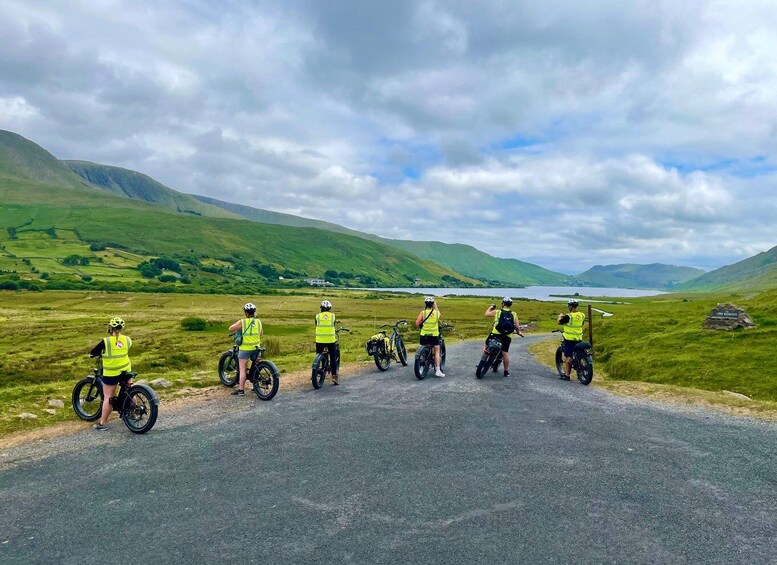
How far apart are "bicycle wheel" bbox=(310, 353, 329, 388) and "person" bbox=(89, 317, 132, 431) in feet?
22.0

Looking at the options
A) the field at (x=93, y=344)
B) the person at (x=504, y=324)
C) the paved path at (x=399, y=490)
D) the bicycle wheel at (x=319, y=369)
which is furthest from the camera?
the person at (x=504, y=324)

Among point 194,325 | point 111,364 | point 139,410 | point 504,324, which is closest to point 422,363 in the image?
point 504,324

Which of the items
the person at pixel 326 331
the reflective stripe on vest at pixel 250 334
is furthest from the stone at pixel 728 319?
the reflective stripe on vest at pixel 250 334

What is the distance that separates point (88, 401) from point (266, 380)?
5050 millimetres

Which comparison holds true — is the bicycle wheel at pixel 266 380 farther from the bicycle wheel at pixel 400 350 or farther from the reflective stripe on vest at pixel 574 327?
the reflective stripe on vest at pixel 574 327

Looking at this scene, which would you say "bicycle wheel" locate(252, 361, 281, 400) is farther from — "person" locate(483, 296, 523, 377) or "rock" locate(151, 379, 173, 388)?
"person" locate(483, 296, 523, 377)

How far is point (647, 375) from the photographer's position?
2080cm

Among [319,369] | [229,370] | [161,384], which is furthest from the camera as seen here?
[229,370]

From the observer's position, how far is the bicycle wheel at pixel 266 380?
1547 cm

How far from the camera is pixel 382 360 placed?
22.6 metres

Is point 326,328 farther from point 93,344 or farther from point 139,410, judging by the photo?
point 93,344

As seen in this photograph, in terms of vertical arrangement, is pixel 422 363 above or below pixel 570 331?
below

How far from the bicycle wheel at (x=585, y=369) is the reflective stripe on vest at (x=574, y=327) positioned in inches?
35.8

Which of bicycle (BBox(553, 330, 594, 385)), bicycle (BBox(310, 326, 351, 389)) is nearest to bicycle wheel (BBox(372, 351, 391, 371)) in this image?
bicycle (BBox(310, 326, 351, 389))
